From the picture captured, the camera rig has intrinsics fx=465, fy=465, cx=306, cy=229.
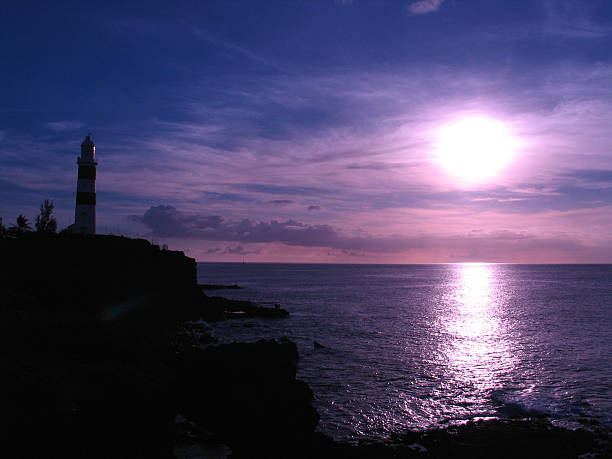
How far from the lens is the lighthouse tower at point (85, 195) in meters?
50.9

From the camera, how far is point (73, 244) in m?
41.8

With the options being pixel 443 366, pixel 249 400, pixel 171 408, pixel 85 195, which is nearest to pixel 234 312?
pixel 85 195

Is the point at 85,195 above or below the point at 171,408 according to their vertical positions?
above

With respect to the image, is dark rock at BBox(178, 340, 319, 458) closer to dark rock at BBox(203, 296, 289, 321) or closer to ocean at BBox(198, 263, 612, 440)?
ocean at BBox(198, 263, 612, 440)

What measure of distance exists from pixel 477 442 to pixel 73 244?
3629cm

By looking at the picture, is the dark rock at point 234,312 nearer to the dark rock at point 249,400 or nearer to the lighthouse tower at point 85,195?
the lighthouse tower at point 85,195

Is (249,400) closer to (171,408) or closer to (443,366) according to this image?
(171,408)

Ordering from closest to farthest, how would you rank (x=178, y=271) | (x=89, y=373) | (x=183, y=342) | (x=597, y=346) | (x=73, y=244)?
1. (x=89, y=373)
2. (x=183, y=342)
3. (x=73, y=244)
4. (x=597, y=346)
5. (x=178, y=271)

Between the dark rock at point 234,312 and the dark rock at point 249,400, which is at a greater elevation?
the dark rock at point 249,400

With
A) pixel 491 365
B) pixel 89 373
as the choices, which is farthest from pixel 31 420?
pixel 491 365

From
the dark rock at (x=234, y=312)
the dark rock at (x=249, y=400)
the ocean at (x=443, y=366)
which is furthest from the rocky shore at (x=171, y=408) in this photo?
the dark rock at (x=234, y=312)

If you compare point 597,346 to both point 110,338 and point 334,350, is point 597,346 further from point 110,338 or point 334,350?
point 110,338

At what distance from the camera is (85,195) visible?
50.9m

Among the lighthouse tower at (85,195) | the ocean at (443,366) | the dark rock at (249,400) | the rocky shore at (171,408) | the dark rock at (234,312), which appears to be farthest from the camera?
the dark rock at (234,312)
